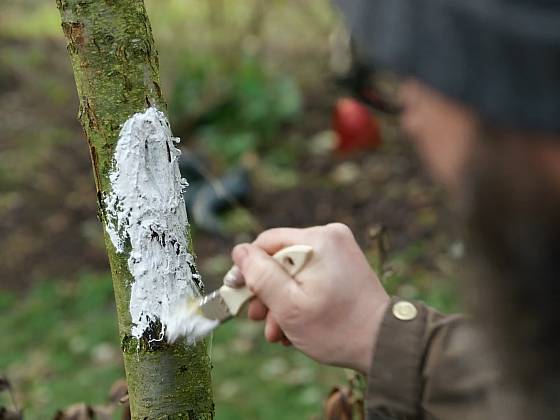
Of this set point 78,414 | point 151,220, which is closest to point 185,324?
point 151,220

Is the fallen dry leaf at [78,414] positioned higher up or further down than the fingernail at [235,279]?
further down

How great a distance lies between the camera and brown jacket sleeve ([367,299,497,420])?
1.07 meters

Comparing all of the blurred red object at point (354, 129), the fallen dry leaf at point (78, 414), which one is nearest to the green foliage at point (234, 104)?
the blurred red object at point (354, 129)

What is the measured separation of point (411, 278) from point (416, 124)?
3201 mm

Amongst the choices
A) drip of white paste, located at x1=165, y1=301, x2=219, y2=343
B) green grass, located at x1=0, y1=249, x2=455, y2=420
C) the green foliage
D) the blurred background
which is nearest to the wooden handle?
drip of white paste, located at x1=165, y1=301, x2=219, y2=343

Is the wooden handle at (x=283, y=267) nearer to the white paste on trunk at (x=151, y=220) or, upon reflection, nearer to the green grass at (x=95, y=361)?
the white paste on trunk at (x=151, y=220)

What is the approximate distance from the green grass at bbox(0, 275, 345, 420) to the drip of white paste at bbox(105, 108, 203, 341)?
81.4 inches

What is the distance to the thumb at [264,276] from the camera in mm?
1293

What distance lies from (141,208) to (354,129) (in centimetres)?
439

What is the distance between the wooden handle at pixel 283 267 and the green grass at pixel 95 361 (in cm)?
182

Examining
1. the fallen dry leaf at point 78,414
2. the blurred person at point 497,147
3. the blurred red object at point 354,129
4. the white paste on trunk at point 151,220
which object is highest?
the blurred person at point 497,147

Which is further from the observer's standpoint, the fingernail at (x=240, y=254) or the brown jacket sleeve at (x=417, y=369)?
the fingernail at (x=240, y=254)

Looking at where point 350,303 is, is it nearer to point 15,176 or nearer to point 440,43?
point 440,43

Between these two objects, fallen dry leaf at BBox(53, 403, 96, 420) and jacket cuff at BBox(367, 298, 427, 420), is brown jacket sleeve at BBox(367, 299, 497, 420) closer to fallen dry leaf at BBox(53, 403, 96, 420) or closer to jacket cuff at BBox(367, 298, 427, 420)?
jacket cuff at BBox(367, 298, 427, 420)
